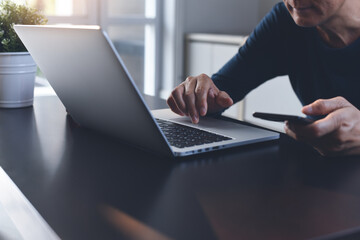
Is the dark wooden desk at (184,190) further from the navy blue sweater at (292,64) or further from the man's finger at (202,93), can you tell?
the navy blue sweater at (292,64)

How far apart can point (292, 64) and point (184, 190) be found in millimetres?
943

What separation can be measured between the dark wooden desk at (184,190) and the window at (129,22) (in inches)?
92.6

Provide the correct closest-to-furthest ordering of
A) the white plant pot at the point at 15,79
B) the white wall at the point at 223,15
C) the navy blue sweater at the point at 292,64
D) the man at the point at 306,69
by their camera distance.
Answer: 1. the man at the point at 306,69
2. the white plant pot at the point at 15,79
3. the navy blue sweater at the point at 292,64
4. the white wall at the point at 223,15

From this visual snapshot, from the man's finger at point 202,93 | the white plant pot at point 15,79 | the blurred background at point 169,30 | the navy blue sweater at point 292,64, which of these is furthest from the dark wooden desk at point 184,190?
the blurred background at point 169,30

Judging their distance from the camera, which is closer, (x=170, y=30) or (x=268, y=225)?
(x=268, y=225)

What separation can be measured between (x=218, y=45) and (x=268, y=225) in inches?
110

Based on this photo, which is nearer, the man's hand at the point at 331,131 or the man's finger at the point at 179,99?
the man's hand at the point at 331,131

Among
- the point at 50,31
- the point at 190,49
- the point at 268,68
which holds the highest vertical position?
the point at 50,31

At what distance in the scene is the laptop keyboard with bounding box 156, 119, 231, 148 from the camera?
30.2 inches

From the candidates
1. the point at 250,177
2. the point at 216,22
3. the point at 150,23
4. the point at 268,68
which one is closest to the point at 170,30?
the point at 150,23

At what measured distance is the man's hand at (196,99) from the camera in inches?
37.2

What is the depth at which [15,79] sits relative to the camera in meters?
1.16

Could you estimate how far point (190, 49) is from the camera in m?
3.47

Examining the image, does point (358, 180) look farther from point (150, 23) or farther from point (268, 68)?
point (150, 23)
